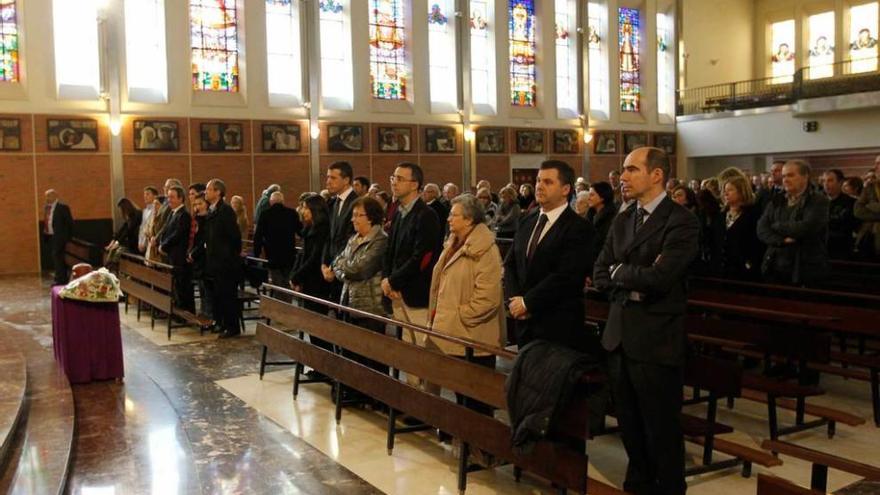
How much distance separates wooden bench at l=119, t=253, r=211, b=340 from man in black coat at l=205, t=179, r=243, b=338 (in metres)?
0.24

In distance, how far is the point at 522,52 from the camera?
74.5 ft

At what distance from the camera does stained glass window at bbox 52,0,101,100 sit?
53.1ft

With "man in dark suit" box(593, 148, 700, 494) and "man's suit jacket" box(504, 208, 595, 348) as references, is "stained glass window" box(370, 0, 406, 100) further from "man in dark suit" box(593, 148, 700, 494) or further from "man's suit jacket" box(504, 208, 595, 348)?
"man in dark suit" box(593, 148, 700, 494)

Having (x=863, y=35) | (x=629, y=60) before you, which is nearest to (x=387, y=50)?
(x=629, y=60)

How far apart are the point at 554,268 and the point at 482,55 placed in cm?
1886

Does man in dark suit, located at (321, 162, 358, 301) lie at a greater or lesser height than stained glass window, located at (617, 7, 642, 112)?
lesser

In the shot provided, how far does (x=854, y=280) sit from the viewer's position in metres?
7.53

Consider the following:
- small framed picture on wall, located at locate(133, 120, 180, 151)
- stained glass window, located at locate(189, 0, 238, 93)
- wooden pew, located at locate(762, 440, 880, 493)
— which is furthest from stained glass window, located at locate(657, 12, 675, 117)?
wooden pew, located at locate(762, 440, 880, 493)

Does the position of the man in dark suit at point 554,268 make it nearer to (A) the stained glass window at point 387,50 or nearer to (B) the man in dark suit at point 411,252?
(B) the man in dark suit at point 411,252

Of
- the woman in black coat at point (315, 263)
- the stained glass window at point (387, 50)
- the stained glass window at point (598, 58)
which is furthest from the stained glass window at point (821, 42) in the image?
the woman in black coat at point (315, 263)

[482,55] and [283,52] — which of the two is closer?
[283,52]

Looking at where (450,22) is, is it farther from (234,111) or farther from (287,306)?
(287,306)

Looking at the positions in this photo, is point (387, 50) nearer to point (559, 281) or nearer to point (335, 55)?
point (335, 55)

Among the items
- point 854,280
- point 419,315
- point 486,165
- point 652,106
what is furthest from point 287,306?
point 652,106
